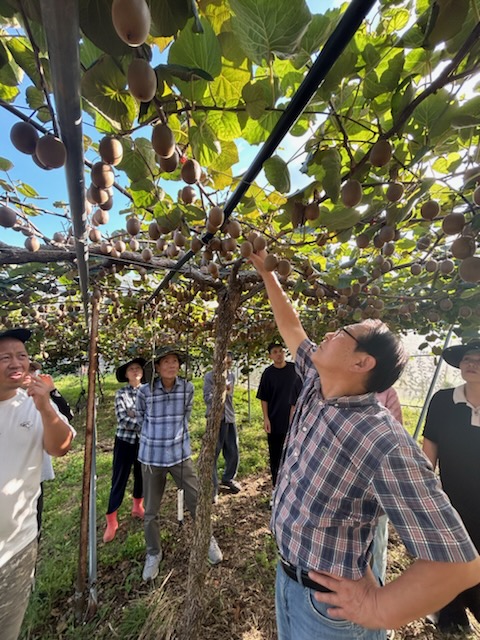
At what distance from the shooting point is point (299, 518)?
37.2 inches

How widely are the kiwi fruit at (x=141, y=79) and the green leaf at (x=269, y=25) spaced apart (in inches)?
7.0

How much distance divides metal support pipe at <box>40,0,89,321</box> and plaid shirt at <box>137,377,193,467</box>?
2185 mm

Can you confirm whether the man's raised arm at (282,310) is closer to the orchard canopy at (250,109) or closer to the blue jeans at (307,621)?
the orchard canopy at (250,109)

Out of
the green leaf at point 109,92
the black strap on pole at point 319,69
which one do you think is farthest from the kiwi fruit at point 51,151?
the black strap on pole at point 319,69

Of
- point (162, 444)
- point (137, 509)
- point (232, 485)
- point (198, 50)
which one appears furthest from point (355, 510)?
point (232, 485)

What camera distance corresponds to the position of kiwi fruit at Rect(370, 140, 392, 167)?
0.73 metres

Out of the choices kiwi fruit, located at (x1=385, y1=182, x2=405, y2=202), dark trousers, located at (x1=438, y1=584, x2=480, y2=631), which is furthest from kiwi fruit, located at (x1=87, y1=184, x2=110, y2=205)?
dark trousers, located at (x1=438, y1=584, x2=480, y2=631)

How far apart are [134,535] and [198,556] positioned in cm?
134

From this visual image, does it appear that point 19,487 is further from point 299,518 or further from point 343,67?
A: point 343,67

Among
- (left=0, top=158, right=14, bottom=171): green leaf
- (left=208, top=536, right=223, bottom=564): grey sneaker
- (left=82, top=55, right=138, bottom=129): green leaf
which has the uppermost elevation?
(left=0, top=158, right=14, bottom=171): green leaf

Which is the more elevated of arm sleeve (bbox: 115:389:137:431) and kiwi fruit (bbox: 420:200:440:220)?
kiwi fruit (bbox: 420:200:440:220)

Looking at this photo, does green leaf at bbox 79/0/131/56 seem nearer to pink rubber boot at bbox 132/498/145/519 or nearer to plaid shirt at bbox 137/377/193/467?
plaid shirt at bbox 137/377/193/467

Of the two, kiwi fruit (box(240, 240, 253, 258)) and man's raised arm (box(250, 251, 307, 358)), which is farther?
man's raised arm (box(250, 251, 307, 358))

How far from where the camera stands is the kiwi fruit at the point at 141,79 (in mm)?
461
